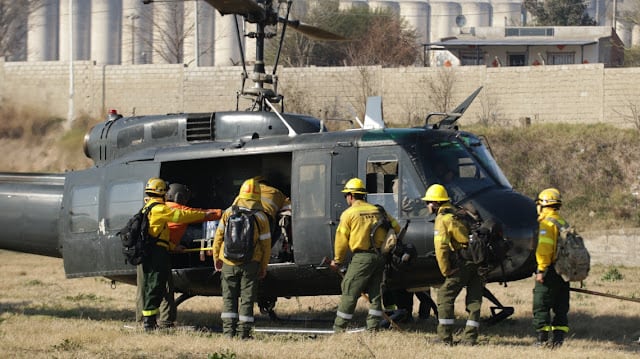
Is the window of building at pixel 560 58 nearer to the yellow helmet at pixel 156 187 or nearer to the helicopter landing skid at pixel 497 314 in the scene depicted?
the helicopter landing skid at pixel 497 314

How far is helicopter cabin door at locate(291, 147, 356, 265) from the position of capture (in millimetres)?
12688

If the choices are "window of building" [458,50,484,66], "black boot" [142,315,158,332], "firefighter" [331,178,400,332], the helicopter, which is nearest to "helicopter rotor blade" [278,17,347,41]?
the helicopter

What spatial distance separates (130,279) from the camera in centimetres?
1443

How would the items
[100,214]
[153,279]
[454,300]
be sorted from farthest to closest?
[100,214], [153,279], [454,300]

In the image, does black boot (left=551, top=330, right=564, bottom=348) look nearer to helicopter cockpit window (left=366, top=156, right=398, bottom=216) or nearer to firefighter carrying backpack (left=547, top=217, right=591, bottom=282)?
firefighter carrying backpack (left=547, top=217, right=591, bottom=282)

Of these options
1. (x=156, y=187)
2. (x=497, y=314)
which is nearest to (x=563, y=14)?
(x=497, y=314)

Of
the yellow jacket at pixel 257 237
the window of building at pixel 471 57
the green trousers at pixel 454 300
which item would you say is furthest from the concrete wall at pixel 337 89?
the green trousers at pixel 454 300

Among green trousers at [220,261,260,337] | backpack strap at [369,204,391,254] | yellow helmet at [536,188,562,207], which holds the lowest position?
green trousers at [220,261,260,337]

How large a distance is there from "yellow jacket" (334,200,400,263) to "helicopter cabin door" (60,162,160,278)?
3192mm

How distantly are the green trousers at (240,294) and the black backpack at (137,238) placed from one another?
130cm

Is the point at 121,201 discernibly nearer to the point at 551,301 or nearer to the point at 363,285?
the point at 363,285

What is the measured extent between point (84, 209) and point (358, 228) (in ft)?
15.0

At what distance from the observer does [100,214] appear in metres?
14.4

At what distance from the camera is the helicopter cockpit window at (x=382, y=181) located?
12594 millimetres
